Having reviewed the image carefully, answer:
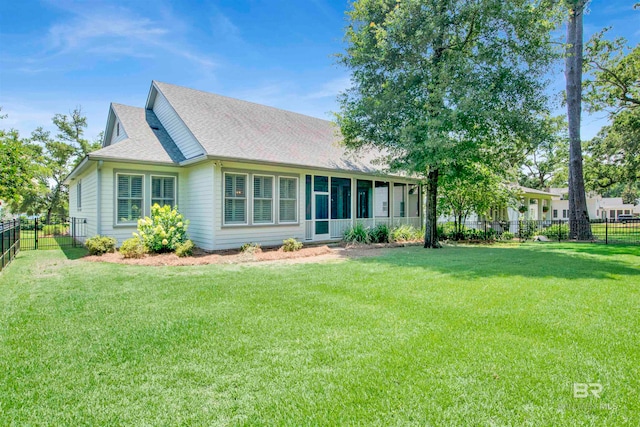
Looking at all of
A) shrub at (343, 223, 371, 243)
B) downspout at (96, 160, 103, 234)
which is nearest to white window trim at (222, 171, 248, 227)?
downspout at (96, 160, 103, 234)

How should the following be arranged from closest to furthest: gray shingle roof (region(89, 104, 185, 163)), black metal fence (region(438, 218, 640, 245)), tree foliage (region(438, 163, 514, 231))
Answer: gray shingle roof (region(89, 104, 185, 163)) < tree foliage (region(438, 163, 514, 231)) < black metal fence (region(438, 218, 640, 245))

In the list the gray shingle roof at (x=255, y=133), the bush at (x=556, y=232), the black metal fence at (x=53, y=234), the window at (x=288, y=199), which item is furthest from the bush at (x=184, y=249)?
the bush at (x=556, y=232)

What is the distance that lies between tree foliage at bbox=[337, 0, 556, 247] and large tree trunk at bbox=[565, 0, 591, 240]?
6.00 meters

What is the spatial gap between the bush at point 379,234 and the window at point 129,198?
8.79 meters

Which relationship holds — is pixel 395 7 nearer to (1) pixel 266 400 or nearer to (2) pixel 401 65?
(2) pixel 401 65

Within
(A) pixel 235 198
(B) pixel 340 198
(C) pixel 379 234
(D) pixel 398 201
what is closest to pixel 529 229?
(D) pixel 398 201

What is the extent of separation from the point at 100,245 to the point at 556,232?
66.1 ft

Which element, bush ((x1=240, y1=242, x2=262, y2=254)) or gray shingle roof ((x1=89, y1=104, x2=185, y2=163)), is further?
gray shingle roof ((x1=89, y1=104, x2=185, y2=163))

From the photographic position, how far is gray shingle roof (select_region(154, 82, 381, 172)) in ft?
37.2

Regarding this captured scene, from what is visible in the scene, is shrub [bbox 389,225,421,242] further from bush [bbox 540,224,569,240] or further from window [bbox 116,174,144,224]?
window [bbox 116,174,144,224]

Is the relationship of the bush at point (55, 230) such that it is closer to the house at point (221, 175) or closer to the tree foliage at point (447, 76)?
the house at point (221, 175)

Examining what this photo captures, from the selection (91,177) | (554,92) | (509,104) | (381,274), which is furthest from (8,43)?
(554,92)

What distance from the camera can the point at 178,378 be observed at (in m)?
2.82

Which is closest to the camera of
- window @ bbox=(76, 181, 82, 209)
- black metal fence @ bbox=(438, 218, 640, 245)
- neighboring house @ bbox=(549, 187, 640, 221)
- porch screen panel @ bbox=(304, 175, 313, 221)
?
porch screen panel @ bbox=(304, 175, 313, 221)
